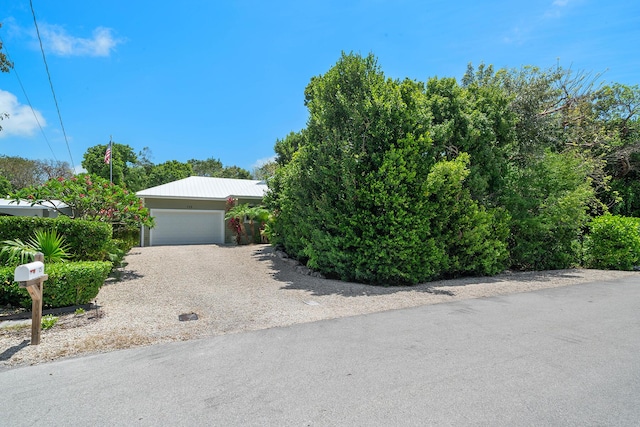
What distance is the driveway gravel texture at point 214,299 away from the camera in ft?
14.8

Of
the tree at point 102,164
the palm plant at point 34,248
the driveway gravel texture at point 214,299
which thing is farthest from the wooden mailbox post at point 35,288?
the tree at point 102,164

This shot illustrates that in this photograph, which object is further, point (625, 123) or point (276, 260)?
point (625, 123)

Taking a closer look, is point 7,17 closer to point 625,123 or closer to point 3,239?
point 3,239

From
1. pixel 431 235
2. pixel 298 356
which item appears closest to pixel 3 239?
pixel 298 356

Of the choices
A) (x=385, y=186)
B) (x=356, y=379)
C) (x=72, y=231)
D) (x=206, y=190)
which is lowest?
(x=356, y=379)

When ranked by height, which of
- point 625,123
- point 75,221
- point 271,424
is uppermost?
point 625,123

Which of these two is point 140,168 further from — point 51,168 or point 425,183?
point 425,183

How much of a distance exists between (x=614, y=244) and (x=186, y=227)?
60.9ft

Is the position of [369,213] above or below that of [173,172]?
below

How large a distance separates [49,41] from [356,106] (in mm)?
8937

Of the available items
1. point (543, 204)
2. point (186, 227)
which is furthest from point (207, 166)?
point (543, 204)

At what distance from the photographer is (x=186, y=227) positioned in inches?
706

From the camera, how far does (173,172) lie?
36.3 metres

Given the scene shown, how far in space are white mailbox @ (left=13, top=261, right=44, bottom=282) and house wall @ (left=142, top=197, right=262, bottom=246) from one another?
13.8 meters
